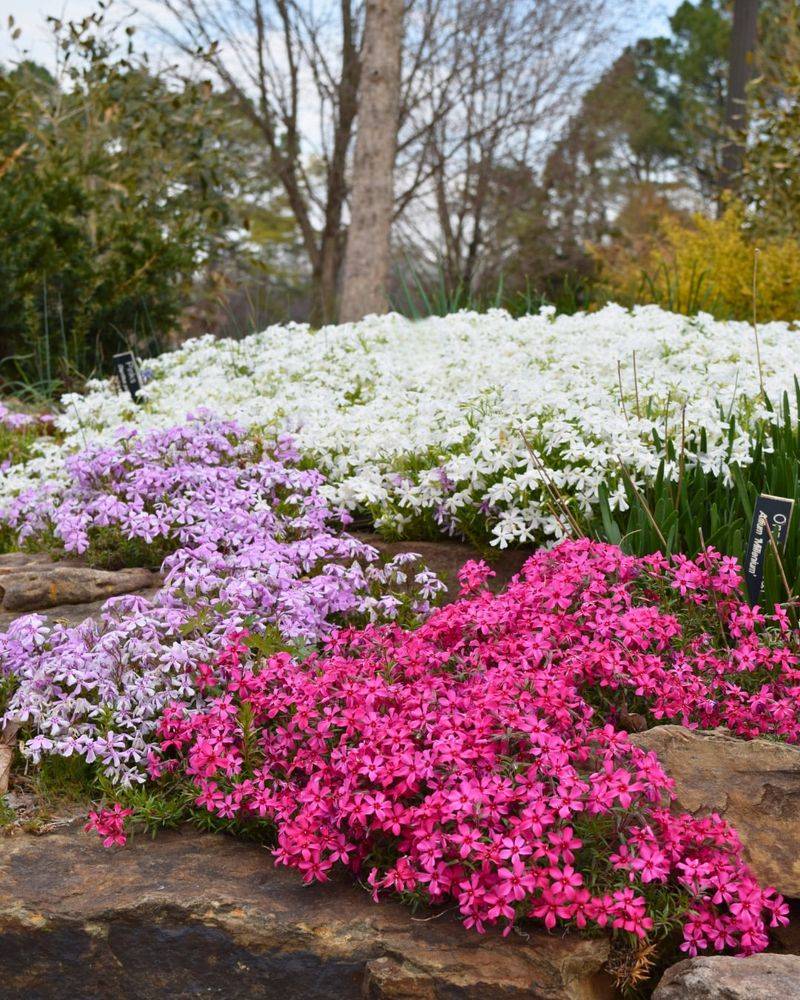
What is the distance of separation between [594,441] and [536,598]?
1.31 m

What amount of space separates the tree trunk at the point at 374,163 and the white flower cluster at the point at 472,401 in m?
2.11

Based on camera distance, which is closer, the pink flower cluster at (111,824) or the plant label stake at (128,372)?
the pink flower cluster at (111,824)

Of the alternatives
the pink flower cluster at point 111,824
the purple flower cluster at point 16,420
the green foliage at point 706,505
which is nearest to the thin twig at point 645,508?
the green foliage at point 706,505

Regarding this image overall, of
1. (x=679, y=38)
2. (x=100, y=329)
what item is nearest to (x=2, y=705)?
(x=100, y=329)

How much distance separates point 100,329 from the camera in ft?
29.5

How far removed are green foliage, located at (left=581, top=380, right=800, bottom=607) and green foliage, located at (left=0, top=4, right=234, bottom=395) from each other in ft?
16.7

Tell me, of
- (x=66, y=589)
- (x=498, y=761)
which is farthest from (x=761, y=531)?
(x=66, y=589)

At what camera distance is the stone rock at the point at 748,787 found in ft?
7.99

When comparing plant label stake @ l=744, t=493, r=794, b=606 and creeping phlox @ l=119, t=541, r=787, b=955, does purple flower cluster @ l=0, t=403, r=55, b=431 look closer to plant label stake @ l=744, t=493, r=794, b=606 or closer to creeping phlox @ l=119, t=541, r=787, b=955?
creeping phlox @ l=119, t=541, r=787, b=955

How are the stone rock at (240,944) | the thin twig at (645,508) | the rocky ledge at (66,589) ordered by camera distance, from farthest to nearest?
the rocky ledge at (66,589) → the thin twig at (645,508) → the stone rock at (240,944)

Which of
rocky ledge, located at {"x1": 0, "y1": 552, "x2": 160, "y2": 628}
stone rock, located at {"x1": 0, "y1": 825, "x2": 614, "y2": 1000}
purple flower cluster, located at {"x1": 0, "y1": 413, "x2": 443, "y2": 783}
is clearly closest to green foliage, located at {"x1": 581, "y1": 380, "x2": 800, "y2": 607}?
purple flower cluster, located at {"x1": 0, "y1": 413, "x2": 443, "y2": 783}

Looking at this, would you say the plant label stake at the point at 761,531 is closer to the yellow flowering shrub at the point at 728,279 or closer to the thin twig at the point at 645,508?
the thin twig at the point at 645,508

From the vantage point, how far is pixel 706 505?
13.0 feet

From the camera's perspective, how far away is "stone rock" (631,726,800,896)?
7.99 feet
